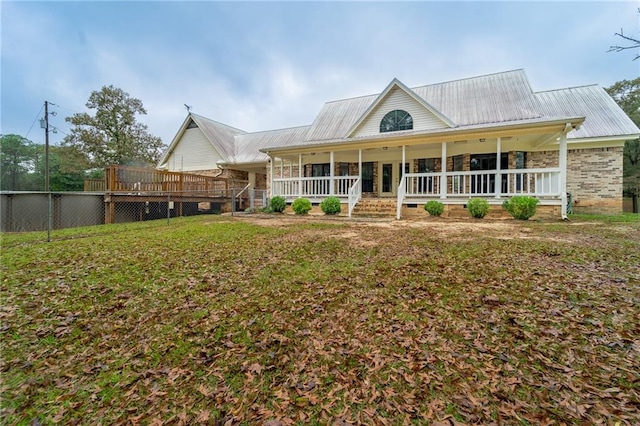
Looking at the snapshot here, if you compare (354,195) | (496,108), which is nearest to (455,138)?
(496,108)

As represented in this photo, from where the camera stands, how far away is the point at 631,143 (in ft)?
61.3

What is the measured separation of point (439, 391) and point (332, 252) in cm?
365

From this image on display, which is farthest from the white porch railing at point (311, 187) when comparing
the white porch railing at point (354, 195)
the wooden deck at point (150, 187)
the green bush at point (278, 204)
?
the wooden deck at point (150, 187)

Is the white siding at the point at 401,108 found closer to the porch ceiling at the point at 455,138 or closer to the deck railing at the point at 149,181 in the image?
the porch ceiling at the point at 455,138

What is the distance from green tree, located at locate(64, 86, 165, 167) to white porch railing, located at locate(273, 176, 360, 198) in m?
18.7

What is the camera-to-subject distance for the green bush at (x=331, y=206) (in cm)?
1238

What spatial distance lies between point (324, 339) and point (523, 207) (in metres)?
10.1

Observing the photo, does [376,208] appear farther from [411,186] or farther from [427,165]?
[427,165]

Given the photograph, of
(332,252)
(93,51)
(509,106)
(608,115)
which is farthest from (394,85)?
(93,51)

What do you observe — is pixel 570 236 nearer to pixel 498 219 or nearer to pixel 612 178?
pixel 498 219

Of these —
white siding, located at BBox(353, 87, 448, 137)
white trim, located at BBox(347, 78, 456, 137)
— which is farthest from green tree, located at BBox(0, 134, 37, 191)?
white siding, located at BBox(353, 87, 448, 137)

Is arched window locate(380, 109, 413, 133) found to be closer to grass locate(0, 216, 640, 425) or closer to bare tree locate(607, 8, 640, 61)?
bare tree locate(607, 8, 640, 61)

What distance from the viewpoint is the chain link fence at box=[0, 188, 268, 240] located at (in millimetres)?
9328

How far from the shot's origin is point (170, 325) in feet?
9.84
